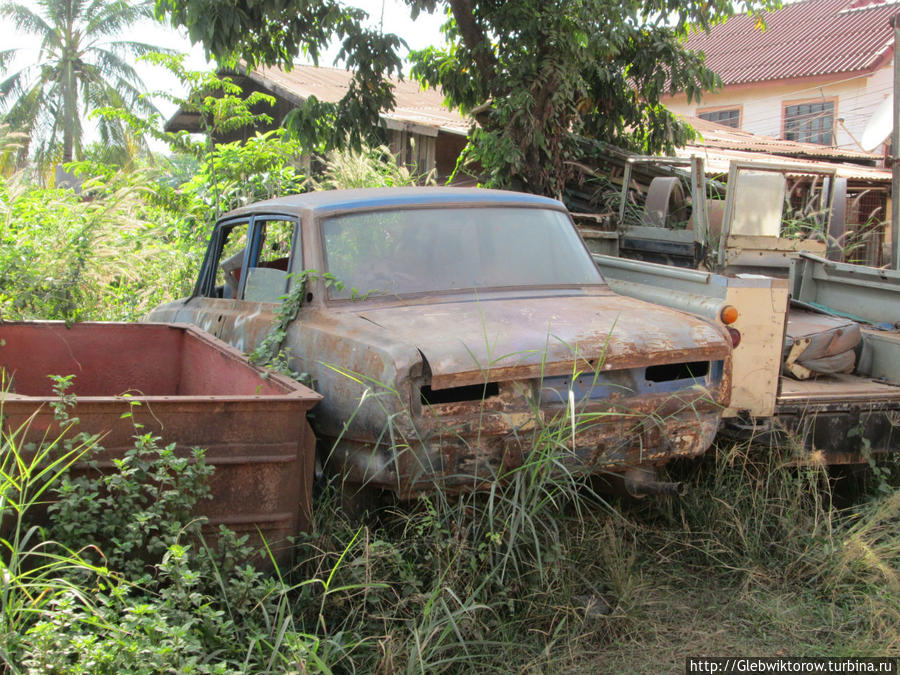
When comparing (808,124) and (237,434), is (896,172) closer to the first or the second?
(237,434)

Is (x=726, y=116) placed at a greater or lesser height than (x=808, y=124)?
greater

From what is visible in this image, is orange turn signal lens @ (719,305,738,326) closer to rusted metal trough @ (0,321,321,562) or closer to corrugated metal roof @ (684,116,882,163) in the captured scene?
rusted metal trough @ (0,321,321,562)

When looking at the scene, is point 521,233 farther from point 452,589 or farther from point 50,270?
point 50,270

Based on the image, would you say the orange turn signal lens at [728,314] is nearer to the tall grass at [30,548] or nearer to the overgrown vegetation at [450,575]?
the overgrown vegetation at [450,575]

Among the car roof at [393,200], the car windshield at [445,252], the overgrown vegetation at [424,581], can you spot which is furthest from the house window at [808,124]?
the overgrown vegetation at [424,581]

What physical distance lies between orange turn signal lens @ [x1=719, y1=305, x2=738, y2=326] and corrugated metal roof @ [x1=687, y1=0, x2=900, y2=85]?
18.3m

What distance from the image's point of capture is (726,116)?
24.7 meters

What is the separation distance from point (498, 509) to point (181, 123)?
1647 centimetres

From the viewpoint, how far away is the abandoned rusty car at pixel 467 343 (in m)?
3.20

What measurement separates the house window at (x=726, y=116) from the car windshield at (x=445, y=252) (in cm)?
2163

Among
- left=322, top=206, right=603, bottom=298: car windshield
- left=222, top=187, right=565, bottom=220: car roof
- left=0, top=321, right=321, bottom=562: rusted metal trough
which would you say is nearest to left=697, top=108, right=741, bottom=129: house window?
left=222, top=187, right=565, bottom=220: car roof

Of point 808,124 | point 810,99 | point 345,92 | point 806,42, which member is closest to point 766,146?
point 810,99

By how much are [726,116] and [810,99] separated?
270 centimetres

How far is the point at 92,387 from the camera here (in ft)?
15.8
